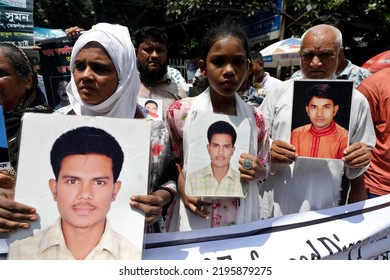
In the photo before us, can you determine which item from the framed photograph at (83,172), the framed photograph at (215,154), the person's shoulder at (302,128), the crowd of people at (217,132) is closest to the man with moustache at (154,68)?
the crowd of people at (217,132)

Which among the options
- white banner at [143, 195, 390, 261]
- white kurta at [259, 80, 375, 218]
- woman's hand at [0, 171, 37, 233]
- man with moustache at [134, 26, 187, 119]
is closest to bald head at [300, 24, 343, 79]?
white kurta at [259, 80, 375, 218]

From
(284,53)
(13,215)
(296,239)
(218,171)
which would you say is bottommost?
(296,239)

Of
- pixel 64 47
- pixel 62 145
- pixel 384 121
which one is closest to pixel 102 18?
pixel 64 47

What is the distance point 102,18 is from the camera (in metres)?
13.3

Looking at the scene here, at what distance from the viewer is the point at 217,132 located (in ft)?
6.31

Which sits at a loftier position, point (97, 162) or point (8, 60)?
point (8, 60)

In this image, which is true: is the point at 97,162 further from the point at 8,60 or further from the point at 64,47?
the point at 64,47

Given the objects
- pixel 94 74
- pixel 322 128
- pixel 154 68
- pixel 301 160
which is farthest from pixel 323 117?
pixel 154 68

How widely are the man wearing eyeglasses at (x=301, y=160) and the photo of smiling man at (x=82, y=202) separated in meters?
0.94

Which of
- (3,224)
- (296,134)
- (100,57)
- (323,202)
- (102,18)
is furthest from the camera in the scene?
(102,18)

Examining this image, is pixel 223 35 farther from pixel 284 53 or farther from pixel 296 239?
pixel 284 53

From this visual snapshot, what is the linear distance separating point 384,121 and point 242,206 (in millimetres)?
1532

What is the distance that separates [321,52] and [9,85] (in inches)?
64.6

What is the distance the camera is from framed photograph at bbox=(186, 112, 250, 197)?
1906 mm
